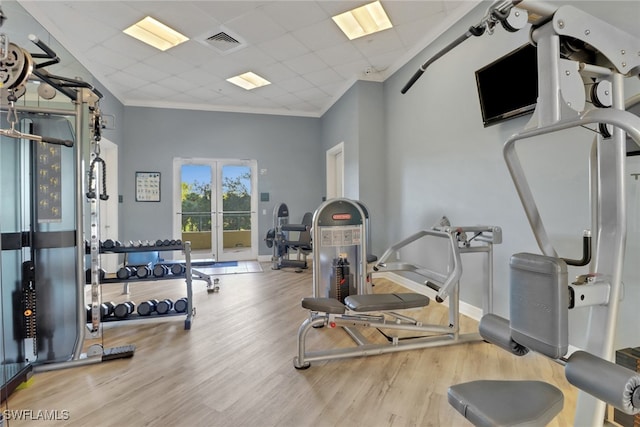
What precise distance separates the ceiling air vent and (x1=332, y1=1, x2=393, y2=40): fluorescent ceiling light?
1341 mm

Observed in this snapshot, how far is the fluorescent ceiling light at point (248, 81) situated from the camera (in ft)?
17.0

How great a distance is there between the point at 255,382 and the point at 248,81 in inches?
189

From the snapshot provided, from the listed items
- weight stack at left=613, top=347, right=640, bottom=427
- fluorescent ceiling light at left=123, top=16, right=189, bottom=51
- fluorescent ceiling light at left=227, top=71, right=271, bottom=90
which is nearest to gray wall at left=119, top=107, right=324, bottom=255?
fluorescent ceiling light at left=227, top=71, right=271, bottom=90

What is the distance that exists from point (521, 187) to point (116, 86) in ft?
20.9

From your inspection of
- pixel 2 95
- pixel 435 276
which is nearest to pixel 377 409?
pixel 435 276

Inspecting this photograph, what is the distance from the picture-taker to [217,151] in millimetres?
6734

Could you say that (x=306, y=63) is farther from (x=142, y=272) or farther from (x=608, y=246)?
(x=608, y=246)

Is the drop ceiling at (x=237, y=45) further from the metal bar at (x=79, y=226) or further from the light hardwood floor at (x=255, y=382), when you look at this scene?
the light hardwood floor at (x=255, y=382)

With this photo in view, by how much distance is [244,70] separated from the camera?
4.88 metres

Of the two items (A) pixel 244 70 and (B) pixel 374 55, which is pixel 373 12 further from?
(A) pixel 244 70

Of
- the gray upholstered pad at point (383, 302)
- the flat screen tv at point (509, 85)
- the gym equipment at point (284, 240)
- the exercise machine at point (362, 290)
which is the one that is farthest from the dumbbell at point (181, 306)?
the flat screen tv at point (509, 85)

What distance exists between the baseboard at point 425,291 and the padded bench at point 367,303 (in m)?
1.21

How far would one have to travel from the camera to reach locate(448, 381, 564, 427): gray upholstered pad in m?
1.10

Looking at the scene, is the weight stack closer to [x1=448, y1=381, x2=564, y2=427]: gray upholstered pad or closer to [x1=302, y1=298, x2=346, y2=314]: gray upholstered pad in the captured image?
[x1=448, y1=381, x2=564, y2=427]: gray upholstered pad
